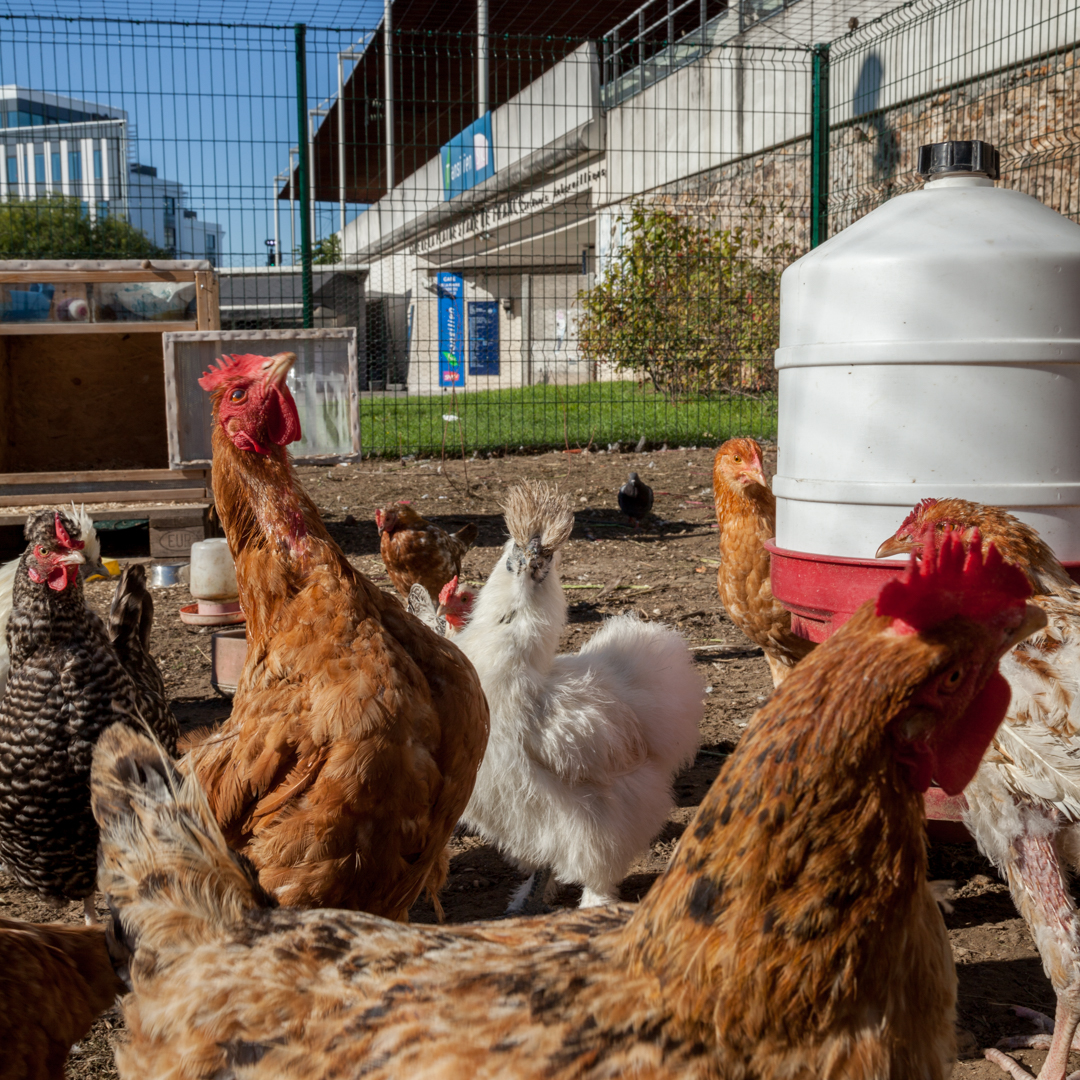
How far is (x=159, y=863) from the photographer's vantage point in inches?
65.3

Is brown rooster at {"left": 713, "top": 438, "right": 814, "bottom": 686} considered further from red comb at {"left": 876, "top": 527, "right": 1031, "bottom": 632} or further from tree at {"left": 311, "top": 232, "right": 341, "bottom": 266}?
tree at {"left": 311, "top": 232, "right": 341, "bottom": 266}

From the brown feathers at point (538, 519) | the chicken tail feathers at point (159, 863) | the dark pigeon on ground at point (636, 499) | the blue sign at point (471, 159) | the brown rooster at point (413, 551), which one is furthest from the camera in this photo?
the blue sign at point (471, 159)

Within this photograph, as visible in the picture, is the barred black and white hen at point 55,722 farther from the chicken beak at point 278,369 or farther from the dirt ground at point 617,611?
the chicken beak at point 278,369

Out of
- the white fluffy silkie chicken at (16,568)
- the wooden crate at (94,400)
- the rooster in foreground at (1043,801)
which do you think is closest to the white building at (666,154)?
the wooden crate at (94,400)

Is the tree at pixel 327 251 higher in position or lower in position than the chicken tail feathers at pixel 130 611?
higher

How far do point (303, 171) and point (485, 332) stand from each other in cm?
370

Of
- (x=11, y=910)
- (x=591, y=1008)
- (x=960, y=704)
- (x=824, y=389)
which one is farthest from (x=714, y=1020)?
(x=11, y=910)

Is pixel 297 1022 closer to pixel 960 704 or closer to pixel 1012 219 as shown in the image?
pixel 960 704

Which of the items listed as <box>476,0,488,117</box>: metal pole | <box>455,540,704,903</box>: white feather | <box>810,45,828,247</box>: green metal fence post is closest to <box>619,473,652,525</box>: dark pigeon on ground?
<box>476,0,488,117</box>: metal pole

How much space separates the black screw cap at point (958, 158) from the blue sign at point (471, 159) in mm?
12028

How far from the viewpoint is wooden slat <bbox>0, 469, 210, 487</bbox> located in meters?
6.70

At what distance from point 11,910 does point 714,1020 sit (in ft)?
9.19

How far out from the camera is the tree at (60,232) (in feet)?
31.0

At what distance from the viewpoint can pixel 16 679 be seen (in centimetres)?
306
